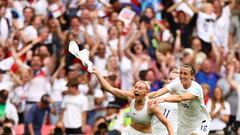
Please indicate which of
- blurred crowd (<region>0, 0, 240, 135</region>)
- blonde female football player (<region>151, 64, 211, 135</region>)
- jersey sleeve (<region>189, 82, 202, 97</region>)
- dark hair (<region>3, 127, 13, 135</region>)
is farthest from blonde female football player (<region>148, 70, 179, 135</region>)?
dark hair (<region>3, 127, 13, 135</region>)

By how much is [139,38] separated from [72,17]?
174cm

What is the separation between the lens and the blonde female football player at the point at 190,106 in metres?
18.4

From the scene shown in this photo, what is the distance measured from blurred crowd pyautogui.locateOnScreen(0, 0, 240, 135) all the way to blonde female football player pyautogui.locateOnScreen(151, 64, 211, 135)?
14.3 feet

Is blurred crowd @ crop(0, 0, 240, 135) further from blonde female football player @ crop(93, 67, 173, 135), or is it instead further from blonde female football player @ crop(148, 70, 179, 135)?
blonde female football player @ crop(93, 67, 173, 135)

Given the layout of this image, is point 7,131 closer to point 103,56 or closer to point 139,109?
point 103,56

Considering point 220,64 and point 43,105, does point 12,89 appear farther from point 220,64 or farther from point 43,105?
point 220,64

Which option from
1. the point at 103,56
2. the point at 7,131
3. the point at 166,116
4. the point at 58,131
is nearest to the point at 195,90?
the point at 166,116

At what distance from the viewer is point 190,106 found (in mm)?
18844

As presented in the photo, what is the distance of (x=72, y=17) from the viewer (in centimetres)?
2622

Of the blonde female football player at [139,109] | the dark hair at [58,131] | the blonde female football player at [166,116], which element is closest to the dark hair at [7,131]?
the dark hair at [58,131]

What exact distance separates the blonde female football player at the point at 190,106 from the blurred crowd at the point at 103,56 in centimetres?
436

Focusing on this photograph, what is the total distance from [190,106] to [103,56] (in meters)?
7.04

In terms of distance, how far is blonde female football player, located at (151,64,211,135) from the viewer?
18.4 meters

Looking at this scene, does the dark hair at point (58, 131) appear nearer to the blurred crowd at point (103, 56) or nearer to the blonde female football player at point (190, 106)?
the blurred crowd at point (103, 56)
